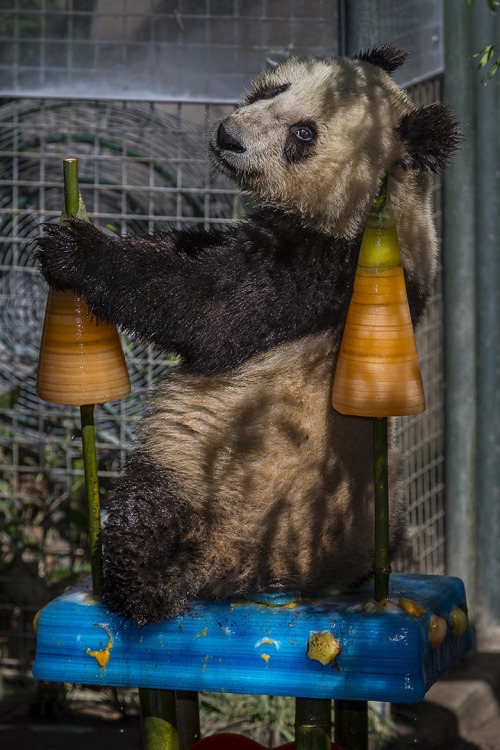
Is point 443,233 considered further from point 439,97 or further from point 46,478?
point 46,478

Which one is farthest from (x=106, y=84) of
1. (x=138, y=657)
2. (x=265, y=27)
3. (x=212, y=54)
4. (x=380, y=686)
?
(x=380, y=686)

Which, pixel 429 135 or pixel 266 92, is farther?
pixel 266 92

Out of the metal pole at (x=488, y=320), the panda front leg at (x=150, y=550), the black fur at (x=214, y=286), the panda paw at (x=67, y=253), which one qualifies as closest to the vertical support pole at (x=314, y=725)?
the panda front leg at (x=150, y=550)

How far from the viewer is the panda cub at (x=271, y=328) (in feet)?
8.16

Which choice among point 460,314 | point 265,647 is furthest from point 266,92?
point 460,314

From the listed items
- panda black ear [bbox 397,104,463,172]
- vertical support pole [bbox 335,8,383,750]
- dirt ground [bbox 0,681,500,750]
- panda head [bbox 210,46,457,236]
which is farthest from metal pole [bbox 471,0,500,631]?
panda black ear [bbox 397,104,463,172]

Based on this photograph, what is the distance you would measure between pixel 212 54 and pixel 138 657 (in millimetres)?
2611

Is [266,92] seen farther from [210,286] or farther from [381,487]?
[381,487]

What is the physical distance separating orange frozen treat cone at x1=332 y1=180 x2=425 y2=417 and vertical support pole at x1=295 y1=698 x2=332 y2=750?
0.77 metres

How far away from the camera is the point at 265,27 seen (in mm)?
3936

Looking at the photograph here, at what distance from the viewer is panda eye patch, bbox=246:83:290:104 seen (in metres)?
2.70

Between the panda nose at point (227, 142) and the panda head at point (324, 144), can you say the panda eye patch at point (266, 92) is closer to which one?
the panda head at point (324, 144)

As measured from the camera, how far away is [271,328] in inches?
99.1

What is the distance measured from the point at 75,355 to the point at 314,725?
1120mm
